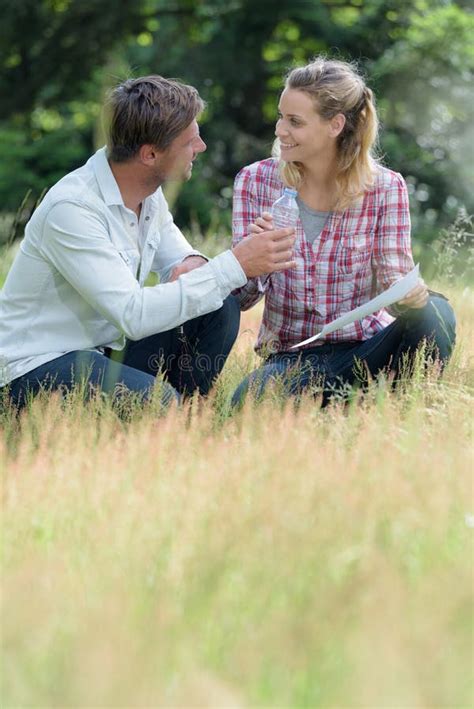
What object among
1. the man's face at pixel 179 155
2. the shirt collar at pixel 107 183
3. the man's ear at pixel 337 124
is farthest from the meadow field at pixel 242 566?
the man's ear at pixel 337 124

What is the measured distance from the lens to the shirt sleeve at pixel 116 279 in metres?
3.63

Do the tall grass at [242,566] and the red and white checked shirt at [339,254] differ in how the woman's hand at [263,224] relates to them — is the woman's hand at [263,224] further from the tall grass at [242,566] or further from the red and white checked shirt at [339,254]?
the tall grass at [242,566]

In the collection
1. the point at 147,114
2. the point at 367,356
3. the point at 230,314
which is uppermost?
the point at 147,114

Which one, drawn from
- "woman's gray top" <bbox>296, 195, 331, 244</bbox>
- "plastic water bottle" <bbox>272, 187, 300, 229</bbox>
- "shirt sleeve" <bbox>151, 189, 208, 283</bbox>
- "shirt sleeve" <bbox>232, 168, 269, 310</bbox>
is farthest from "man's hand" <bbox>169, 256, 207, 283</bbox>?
"woman's gray top" <bbox>296, 195, 331, 244</bbox>

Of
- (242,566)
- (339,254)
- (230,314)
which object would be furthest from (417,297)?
(242,566)

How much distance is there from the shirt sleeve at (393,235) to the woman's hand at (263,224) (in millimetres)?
679

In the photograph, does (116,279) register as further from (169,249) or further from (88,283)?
(169,249)

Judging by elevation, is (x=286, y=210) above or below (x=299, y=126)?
below

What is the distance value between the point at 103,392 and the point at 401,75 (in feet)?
43.6

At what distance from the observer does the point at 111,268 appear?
365cm

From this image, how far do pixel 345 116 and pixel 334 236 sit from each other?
47 centimetres

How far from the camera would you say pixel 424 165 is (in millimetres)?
16281

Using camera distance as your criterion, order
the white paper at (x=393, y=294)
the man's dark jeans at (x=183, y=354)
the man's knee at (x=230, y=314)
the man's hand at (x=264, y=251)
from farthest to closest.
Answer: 1. the man's knee at (x=230, y=314)
2. the man's dark jeans at (x=183, y=354)
3. the man's hand at (x=264, y=251)
4. the white paper at (x=393, y=294)

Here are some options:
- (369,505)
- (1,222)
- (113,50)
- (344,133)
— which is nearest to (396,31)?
(113,50)
